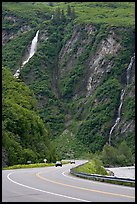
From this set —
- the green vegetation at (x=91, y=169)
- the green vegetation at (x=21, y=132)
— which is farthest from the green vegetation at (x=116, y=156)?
the green vegetation at (x=91, y=169)

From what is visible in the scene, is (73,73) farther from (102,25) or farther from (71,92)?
(102,25)

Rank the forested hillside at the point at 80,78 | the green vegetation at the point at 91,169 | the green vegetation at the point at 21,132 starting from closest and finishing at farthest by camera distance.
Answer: the green vegetation at the point at 91,169 → the green vegetation at the point at 21,132 → the forested hillside at the point at 80,78

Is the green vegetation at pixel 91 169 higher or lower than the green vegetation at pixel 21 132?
lower

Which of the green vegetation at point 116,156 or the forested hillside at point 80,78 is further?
the forested hillside at point 80,78

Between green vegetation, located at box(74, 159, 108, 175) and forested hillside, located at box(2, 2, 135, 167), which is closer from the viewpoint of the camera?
green vegetation, located at box(74, 159, 108, 175)

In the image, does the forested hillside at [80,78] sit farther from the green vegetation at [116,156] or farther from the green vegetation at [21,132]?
the green vegetation at [21,132]

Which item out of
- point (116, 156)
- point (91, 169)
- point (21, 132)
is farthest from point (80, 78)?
point (91, 169)

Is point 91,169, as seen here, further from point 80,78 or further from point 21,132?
point 80,78

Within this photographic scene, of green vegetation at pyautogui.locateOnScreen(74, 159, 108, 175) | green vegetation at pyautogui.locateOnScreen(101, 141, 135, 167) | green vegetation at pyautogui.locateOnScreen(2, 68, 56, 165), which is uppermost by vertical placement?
green vegetation at pyautogui.locateOnScreen(2, 68, 56, 165)

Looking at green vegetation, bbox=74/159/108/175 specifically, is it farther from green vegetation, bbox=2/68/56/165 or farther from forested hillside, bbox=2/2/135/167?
forested hillside, bbox=2/2/135/167

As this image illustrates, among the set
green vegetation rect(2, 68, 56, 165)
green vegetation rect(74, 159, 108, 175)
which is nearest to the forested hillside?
green vegetation rect(2, 68, 56, 165)

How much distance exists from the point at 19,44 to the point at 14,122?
114 metres

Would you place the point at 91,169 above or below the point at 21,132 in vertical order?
below

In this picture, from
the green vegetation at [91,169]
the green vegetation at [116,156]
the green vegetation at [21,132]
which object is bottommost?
the green vegetation at [116,156]
